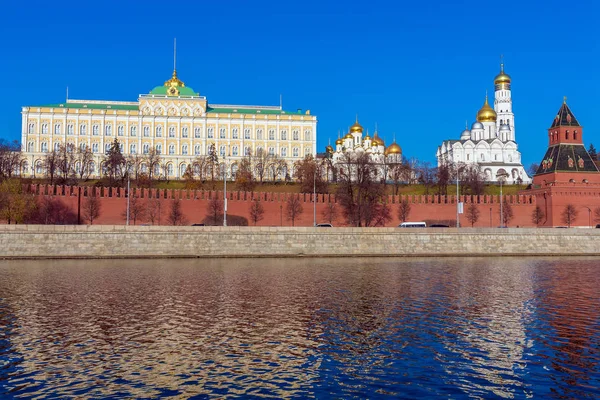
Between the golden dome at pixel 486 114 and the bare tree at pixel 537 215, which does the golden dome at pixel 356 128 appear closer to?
the golden dome at pixel 486 114

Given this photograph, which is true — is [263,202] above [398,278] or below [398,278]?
above

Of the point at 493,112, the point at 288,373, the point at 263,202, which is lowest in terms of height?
the point at 288,373

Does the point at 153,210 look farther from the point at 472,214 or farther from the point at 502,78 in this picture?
the point at 502,78

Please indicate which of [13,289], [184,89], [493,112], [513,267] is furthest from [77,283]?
[493,112]

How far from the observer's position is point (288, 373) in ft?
36.6

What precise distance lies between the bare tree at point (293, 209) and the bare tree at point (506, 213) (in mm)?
16222

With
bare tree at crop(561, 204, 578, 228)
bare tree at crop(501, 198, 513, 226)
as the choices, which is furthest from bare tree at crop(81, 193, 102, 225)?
bare tree at crop(561, 204, 578, 228)

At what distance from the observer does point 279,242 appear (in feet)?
120

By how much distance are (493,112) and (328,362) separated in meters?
88.6

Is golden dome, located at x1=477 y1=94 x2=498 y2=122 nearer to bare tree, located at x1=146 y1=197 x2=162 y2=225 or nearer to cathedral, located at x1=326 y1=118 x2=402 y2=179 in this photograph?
cathedral, located at x1=326 y1=118 x2=402 y2=179

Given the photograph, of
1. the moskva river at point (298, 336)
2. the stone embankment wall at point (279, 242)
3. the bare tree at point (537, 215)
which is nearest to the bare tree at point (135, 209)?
the stone embankment wall at point (279, 242)

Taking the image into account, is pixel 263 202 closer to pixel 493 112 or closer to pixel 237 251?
pixel 237 251

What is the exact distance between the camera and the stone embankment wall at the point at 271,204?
→ 45.3 metres

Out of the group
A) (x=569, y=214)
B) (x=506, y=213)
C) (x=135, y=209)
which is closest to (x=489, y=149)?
(x=506, y=213)
